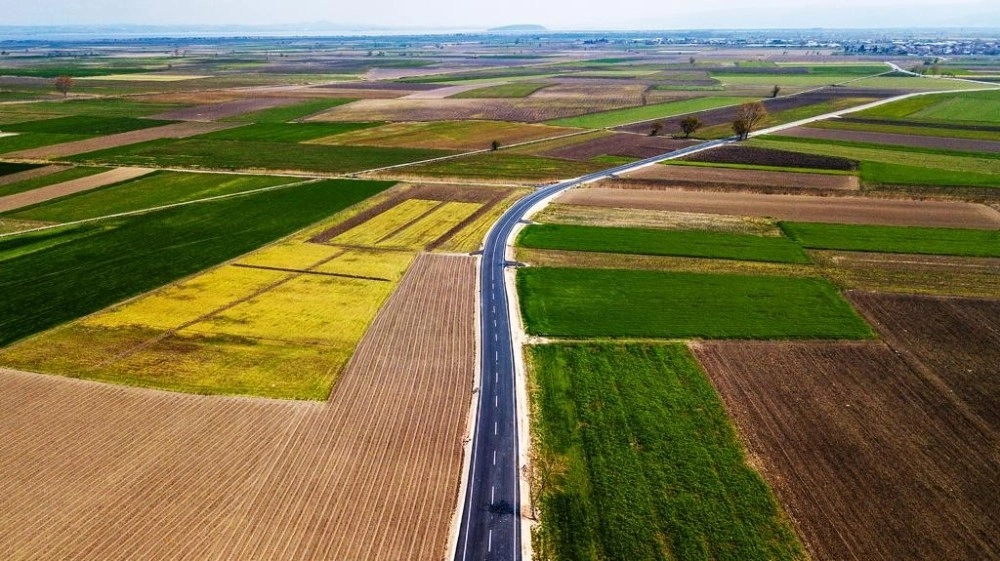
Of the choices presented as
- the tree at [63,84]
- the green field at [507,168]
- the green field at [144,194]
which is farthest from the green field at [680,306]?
the tree at [63,84]

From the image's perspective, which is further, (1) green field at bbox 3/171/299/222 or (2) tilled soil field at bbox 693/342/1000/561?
(1) green field at bbox 3/171/299/222

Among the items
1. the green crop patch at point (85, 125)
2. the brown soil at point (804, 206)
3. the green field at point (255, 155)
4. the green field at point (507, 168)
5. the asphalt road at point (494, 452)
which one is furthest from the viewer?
the green crop patch at point (85, 125)

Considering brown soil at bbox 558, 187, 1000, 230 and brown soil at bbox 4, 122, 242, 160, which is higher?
brown soil at bbox 4, 122, 242, 160

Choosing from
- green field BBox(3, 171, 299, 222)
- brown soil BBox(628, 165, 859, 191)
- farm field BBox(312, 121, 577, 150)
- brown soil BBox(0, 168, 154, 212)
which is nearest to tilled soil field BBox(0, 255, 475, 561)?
green field BBox(3, 171, 299, 222)

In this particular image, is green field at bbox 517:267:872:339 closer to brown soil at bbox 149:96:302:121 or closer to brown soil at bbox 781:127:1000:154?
brown soil at bbox 781:127:1000:154

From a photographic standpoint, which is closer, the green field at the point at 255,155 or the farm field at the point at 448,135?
the green field at the point at 255,155

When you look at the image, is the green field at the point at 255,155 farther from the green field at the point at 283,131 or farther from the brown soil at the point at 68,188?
the brown soil at the point at 68,188

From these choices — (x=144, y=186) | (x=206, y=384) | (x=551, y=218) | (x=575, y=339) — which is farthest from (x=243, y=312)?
(x=144, y=186)
